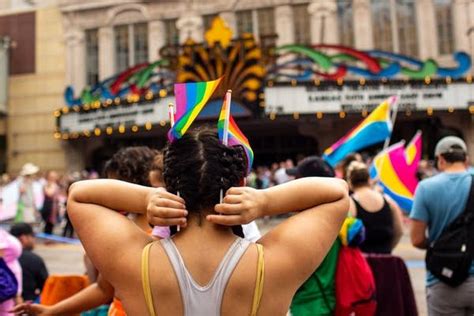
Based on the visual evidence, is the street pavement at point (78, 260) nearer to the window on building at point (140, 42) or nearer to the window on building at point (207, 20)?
the window on building at point (140, 42)

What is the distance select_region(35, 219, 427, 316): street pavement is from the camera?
6.68 meters

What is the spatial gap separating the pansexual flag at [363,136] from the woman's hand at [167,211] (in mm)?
4019

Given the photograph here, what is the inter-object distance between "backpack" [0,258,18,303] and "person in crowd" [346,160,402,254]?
2.47 meters

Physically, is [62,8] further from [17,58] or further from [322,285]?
[322,285]

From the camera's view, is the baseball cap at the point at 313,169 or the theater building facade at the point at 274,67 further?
the theater building facade at the point at 274,67

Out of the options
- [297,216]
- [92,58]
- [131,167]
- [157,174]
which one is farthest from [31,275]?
[92,58]

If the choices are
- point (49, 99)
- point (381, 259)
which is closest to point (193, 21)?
point (49, 99)

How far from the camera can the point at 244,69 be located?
16.9 m

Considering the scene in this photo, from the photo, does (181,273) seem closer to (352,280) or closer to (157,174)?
(157,174)

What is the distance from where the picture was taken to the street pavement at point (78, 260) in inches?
263

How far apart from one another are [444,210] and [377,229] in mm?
636

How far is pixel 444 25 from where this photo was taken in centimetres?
1862

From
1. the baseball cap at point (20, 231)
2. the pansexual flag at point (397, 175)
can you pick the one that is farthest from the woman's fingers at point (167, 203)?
the pansexual flag at point (397, 175)

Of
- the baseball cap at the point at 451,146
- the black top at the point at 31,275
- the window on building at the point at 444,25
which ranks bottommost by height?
the black top at the point at 31,275
